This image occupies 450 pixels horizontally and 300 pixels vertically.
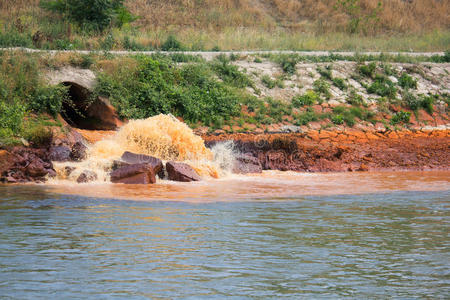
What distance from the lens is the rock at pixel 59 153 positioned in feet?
54.1

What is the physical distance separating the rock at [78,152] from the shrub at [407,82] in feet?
43.9

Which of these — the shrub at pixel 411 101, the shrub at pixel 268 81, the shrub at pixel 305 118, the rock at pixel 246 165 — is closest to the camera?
the rock at pixel 246 165

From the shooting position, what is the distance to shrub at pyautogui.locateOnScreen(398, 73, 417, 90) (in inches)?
1004

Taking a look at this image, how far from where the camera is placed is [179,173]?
1609 centimetres

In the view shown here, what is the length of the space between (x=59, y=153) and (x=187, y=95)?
5761 millimetres

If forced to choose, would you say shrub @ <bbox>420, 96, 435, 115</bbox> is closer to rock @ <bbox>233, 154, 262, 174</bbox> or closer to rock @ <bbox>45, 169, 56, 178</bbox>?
rock @ <bbox>233, 154, 262, 174</bbox>

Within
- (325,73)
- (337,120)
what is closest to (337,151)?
(337,120)

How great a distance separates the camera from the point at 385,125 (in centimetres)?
2269

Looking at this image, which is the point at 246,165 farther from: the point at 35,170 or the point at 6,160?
the point at 6,160

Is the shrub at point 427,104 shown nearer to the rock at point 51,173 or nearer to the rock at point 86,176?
the rock at point 86,176

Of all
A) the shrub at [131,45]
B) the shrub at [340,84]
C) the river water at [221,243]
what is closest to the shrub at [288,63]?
the shrub at [340,84]

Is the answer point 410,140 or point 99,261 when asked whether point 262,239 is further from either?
point 410,140

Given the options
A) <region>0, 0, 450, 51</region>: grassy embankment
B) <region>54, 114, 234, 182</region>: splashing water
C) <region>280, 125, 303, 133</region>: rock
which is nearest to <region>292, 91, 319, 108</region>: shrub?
<region>280, 125, 303, 133</region>: rock

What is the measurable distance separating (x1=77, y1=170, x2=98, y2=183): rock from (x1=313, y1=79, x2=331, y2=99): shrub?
1050 centimetres
